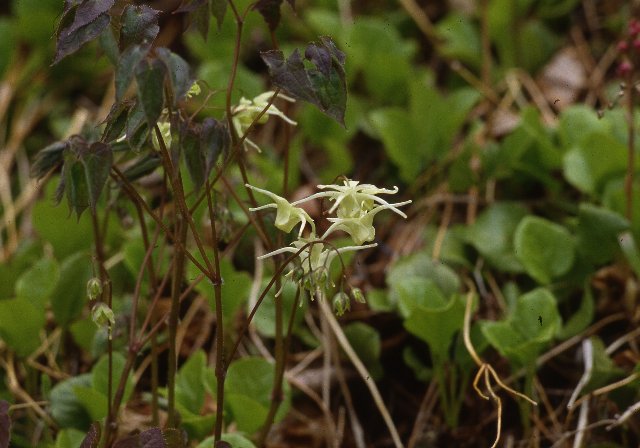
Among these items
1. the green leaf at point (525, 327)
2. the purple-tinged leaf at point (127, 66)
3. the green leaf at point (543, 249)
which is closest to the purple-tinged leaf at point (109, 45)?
the purple-tinged leaf at point (127, 66)

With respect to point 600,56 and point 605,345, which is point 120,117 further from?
point 600,56

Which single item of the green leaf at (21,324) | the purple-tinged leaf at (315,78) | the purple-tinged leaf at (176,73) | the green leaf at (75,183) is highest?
the purple-tinged leaf at (176,73)

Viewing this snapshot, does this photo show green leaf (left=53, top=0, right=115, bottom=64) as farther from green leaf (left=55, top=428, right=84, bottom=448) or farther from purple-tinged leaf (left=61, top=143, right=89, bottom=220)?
green leaf (left=55, top=428, right=84, bottom=448)

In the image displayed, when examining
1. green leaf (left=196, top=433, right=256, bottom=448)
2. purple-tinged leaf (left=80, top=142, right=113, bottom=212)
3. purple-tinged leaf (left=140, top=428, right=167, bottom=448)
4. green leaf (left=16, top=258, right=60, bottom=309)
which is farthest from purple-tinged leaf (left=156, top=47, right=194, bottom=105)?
green leaf (left=16, top=258, right=60, bottom=309)

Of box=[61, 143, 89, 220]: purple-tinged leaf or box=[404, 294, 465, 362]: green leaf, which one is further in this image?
box=[404, 294, 465, 362]: green leaf

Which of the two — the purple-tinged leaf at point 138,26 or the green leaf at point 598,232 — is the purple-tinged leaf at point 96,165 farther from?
the green leaf at point 598,232

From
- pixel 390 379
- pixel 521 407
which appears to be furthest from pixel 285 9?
pixel 521 407
